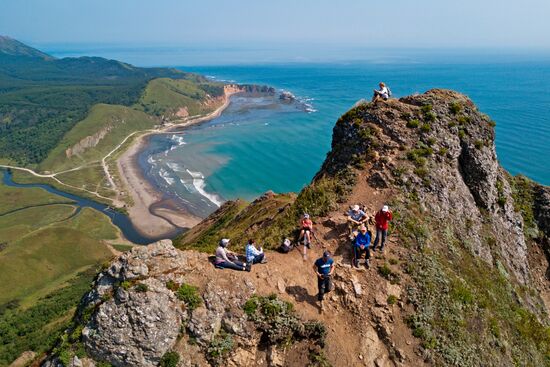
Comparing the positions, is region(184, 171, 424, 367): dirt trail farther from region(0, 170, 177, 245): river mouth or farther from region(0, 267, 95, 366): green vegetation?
region(0, 170, 177, 245): river mouth

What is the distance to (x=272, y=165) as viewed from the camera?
518 feet

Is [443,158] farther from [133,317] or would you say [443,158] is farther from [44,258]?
[44,258]

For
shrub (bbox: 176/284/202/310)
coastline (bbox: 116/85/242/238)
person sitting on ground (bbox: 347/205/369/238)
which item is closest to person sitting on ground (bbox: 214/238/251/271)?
shrub (bbox: 176/284/202/310)

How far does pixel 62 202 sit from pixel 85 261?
58990 mm

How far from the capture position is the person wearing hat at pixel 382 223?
2186 cm

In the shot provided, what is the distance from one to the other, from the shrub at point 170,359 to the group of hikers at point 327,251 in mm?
4776

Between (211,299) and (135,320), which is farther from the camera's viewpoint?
(211,299)

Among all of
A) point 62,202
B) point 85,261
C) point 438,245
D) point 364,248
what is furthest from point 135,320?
point 62,202

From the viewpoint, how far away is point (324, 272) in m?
18.9

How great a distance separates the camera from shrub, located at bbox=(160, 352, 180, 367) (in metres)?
16.4

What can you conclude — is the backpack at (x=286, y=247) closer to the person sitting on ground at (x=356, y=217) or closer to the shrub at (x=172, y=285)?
the person sitting on ground at (x=356, y=217)

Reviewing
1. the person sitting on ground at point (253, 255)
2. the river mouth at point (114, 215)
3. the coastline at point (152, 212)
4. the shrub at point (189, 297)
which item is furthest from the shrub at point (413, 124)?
the coastline at point (152, 212)

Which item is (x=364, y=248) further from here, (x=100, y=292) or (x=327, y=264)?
(x=100, y=292)

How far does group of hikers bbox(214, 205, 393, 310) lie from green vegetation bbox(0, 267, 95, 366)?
2263 inches
